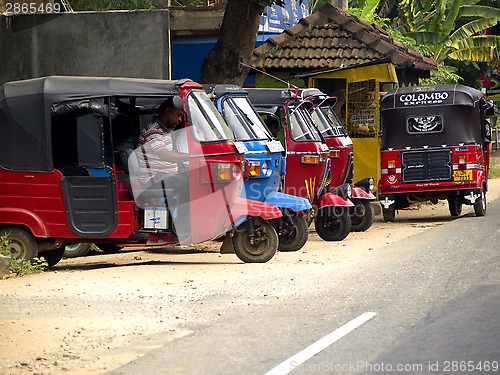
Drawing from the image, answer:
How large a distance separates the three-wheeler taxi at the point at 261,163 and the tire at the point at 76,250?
3.15 m

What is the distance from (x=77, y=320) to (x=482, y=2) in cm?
3465

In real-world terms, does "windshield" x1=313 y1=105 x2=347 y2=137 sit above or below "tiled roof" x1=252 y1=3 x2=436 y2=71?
below

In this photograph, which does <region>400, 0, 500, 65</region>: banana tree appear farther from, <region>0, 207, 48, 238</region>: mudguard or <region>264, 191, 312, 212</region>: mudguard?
<region>0, 207, 48, 238</region>: mudguard

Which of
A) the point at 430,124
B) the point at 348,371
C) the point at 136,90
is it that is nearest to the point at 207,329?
the point at 348,371

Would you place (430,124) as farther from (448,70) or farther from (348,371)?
(448,70)

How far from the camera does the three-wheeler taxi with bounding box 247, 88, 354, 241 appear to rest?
46.7ft

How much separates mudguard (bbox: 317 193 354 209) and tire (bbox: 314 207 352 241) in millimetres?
379

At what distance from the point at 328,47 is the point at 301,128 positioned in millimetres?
7508

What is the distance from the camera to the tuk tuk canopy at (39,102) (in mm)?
10961

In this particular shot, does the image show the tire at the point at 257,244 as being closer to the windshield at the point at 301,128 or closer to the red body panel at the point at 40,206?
the red body panel at the point at 40,206

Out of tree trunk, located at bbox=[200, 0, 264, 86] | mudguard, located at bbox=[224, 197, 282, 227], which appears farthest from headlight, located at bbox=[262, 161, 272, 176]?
tree trunk, located at bbox=[200, 0, 264, 86]

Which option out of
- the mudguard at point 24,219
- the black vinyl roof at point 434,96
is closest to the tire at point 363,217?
the black vinyl roof at point 434,96

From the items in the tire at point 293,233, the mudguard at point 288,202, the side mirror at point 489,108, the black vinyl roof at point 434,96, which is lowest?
the tire at point 293,233

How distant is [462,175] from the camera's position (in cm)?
1817
